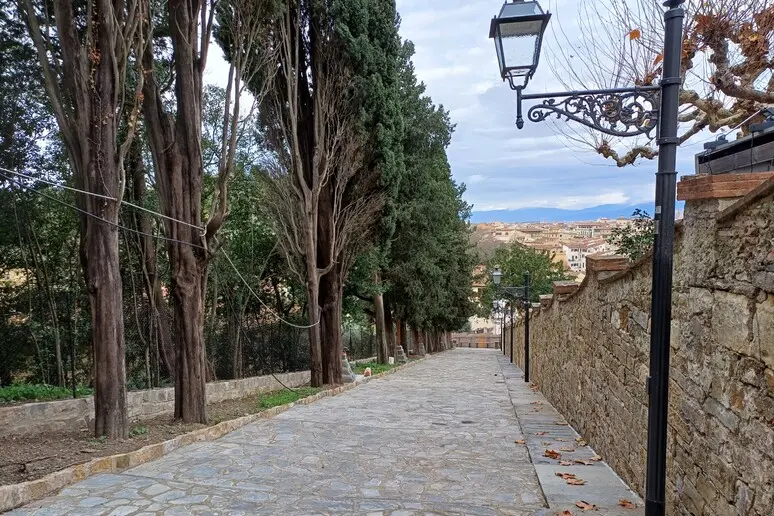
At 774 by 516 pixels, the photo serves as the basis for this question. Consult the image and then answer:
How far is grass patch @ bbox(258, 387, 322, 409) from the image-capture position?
944cm

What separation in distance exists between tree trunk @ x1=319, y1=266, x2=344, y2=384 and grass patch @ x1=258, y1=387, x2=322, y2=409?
1.18m

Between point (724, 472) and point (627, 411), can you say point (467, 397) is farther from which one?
point (724, 472)

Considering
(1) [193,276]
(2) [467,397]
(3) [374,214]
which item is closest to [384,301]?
(3) [374,214]

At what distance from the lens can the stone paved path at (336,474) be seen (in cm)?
412

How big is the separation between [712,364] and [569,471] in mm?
2749

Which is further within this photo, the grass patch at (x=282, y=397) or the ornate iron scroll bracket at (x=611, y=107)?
the grass patch at (x=282, y=397)

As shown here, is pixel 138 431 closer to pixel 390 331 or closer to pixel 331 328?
pixel 331 328

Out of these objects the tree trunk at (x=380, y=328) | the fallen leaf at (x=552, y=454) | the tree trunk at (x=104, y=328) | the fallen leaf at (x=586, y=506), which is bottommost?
the tree trunk at (x=380, y=328)

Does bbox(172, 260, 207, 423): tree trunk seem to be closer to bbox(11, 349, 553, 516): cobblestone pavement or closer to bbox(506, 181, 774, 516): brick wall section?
bbox(11, 349, 553, 516): cobblestone pavement

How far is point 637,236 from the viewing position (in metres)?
6.64

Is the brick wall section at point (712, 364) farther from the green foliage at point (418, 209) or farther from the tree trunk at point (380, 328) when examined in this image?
the tree trunk at point (380, 328)

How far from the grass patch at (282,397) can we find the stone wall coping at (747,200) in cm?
792

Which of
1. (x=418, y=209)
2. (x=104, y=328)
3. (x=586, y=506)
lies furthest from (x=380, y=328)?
(x=586, y=506)

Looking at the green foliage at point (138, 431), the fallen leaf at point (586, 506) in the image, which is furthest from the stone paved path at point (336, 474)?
the green foliage at point (138, 431)
